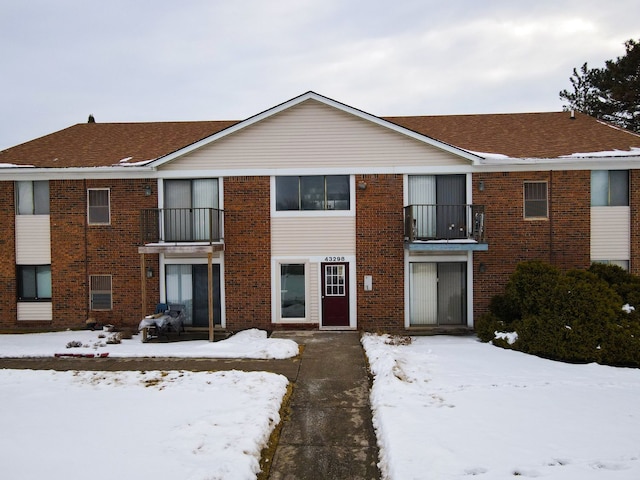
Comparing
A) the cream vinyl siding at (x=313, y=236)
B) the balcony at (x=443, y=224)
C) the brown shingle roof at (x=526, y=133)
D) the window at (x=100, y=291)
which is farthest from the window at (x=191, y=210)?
the brown shingle roof at (x=526, y=133)

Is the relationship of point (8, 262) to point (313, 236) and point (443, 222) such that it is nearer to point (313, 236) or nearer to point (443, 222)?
point (313, 236)

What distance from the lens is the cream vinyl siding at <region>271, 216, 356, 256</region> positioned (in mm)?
14023

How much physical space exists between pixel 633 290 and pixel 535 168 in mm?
4363

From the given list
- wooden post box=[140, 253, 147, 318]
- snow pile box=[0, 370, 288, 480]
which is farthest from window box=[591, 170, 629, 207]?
wooden post box=[140, 253, 147, 318]

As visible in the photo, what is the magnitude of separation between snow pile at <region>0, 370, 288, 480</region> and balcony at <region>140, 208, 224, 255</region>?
16.3ft

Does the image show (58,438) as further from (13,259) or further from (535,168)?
(535,168)

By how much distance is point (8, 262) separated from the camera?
569 inches

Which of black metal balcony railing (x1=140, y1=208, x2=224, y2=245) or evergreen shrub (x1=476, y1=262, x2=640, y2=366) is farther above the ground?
black metal balcony railing (x1=140, y1=208, x2=224, y2=245)

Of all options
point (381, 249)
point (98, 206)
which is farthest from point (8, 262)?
point (381, 249)

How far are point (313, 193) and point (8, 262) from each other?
9.72 m

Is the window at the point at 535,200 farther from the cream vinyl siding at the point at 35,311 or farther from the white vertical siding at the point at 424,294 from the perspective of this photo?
the cream vinyl siding at the point at 35,311

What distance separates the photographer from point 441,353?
11.2 meters

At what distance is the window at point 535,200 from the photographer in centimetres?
1391

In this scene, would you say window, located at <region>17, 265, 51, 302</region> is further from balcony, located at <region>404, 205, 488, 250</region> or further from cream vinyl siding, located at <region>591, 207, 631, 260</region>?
cream vinyl siding, located at <region>591, 207, 631, 260</region>
